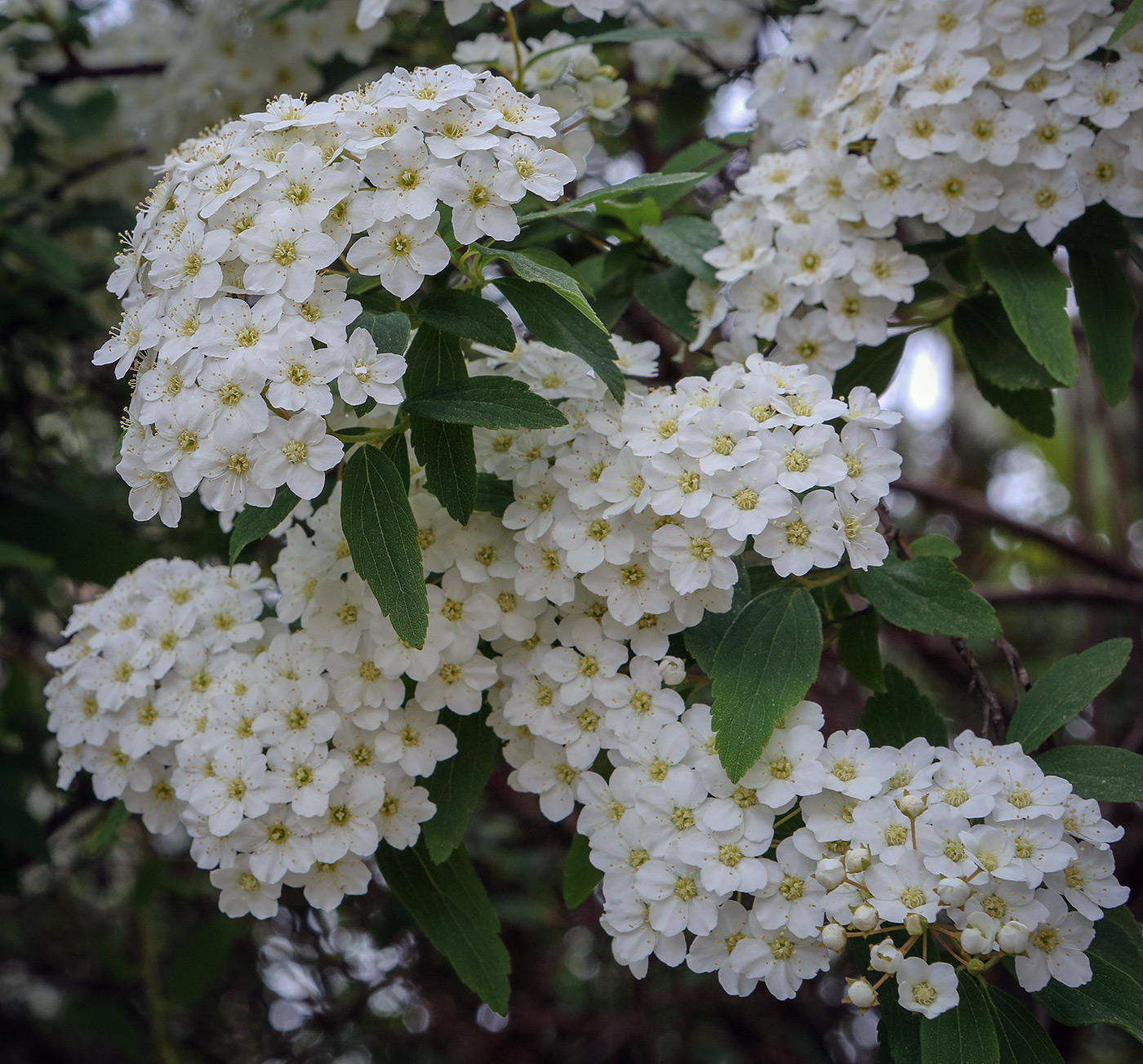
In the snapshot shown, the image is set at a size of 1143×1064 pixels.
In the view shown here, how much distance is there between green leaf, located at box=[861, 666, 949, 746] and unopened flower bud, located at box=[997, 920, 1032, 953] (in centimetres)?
34

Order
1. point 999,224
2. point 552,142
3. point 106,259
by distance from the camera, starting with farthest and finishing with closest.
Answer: point 106,259, point 552,142, point 999,224

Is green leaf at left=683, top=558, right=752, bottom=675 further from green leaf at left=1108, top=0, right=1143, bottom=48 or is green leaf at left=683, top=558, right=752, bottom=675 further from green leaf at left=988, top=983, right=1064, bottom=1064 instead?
green leaf at left=1108, top=0, right=1143, bottom=48

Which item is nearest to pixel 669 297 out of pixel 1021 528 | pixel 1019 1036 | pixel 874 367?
pixel 874 367

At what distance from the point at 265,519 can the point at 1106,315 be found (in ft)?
4.89

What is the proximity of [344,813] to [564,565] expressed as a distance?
0.48m

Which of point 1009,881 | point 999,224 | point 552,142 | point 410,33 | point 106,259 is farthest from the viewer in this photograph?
point 106,259

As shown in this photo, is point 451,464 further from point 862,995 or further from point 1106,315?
point 1106,315

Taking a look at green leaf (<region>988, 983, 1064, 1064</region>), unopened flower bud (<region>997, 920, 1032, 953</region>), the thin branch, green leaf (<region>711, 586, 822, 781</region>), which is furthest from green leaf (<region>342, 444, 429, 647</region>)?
the thin branch

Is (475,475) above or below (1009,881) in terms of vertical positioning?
above

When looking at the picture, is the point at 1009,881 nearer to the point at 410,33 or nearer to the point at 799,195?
the point at 799,195

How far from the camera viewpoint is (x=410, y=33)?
2664mm

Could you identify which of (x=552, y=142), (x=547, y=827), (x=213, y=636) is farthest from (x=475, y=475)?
(x=547, y=827)

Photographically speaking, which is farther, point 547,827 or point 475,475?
point 547,827

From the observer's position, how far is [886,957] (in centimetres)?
119
